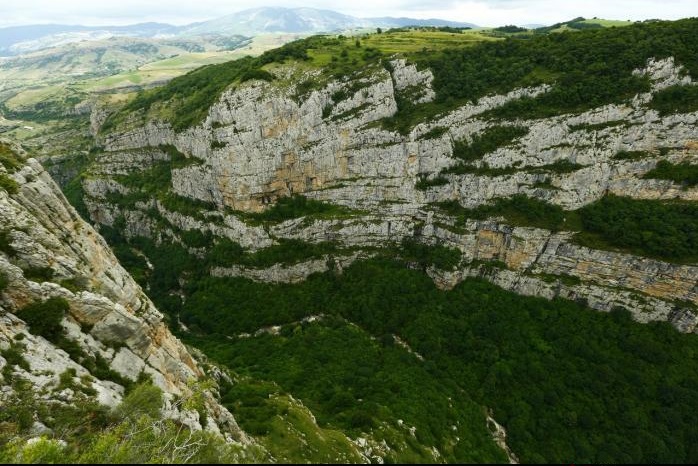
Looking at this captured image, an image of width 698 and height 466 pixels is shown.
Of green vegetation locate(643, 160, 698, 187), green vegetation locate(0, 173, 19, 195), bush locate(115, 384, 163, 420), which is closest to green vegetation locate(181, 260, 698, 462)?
bush locate(115, 384, 163, 420)

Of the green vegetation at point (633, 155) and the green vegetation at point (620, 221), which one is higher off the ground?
the green vegetation at point (633, 155)

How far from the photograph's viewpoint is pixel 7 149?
38.5 metres

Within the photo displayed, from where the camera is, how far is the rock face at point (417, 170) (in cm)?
6794

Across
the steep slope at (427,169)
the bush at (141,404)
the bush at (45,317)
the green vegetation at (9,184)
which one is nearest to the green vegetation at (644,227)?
the steep slope at (427,169)

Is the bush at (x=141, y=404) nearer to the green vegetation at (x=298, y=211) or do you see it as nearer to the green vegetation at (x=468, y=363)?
the green vegetation at (x=468, y=363)

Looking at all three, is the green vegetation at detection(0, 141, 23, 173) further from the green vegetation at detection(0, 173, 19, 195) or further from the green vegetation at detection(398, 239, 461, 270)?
the green vegetation at detection(398, 239, 461, 270)

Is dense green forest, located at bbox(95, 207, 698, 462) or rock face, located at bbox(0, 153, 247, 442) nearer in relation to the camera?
rock face, located at bbox(0, 153, 247, 442)

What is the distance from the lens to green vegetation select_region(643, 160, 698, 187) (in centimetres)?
6366

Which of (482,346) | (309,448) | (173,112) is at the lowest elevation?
(482,346)

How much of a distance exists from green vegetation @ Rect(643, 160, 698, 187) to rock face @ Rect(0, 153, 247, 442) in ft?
241

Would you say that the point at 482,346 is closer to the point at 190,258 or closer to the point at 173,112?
→ the point at 190,258

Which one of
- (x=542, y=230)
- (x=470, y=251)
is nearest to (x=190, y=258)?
(x=470, y=251)

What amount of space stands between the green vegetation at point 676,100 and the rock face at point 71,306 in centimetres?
7973

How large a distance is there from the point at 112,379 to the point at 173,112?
315 ft
